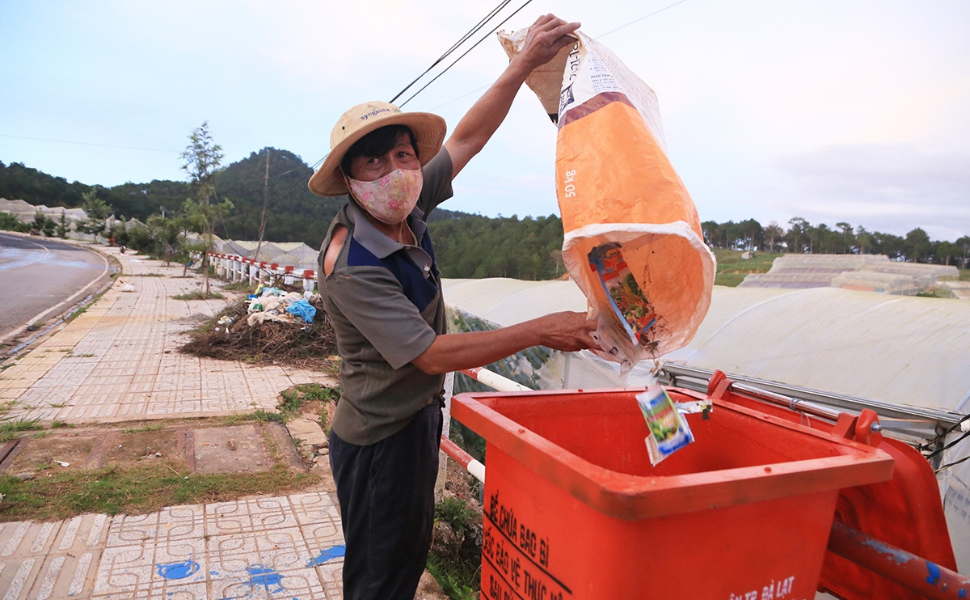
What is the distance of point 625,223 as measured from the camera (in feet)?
4.57

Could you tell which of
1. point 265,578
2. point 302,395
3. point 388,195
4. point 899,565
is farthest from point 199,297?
point 899,565

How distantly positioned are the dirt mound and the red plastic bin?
6.89 meters

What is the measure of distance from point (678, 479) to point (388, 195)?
1251mm

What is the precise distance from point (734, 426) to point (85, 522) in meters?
3.46

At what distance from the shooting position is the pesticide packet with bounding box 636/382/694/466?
1.33 meters

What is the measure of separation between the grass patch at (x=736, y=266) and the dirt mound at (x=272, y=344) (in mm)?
5017

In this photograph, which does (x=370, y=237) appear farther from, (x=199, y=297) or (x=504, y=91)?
(x=199, y=297)

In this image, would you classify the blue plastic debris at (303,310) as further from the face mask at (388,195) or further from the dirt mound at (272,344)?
the face mask at (388,195)

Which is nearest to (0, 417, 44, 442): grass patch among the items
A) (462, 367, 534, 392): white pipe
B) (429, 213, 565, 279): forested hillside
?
(462, 367, 534, 392): white pipe

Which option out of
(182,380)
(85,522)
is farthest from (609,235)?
(182,380)

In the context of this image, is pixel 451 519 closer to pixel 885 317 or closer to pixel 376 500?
pixel 376 500

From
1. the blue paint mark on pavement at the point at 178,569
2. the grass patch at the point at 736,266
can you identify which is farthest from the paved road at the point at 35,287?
the grass patch at the point at 736,266

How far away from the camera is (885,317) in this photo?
3.01 meters

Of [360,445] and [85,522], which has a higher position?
[360,445]
